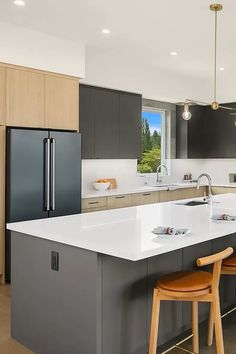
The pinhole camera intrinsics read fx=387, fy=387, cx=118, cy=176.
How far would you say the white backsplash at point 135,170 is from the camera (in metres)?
5.93

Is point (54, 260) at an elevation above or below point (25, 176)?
below

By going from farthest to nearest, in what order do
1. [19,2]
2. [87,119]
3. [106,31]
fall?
[87,119], [106,31], [19,2]

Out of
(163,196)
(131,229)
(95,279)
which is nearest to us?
(95,279)

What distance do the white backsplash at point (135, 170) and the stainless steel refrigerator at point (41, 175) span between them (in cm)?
102

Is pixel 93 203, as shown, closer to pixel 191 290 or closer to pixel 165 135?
pixel 165 135

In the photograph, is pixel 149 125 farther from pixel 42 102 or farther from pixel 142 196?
pixel 42 102

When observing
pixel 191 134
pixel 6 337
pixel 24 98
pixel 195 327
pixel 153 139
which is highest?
pixel 24 98

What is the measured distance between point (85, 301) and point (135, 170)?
446 centimetres

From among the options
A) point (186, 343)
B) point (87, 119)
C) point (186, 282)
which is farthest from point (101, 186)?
point (186, 282)

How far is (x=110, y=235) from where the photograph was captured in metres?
2.46

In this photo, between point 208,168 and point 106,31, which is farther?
point 208,168

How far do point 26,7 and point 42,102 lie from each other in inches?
43.9

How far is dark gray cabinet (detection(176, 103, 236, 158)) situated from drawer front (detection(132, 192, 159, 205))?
1.65 m

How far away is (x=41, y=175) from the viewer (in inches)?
174
